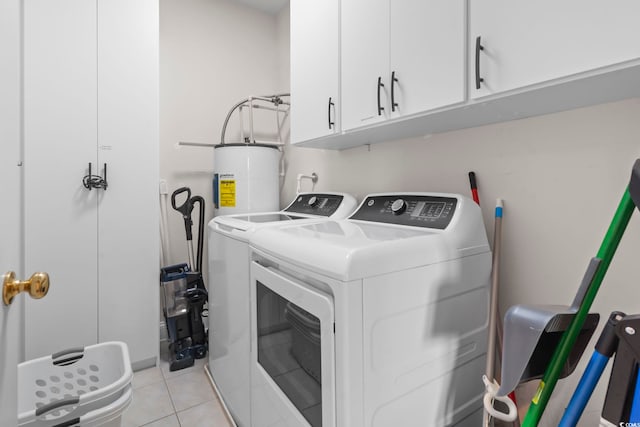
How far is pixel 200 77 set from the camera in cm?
275

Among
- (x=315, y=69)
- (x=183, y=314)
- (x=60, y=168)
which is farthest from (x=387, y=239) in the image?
(x=60, y=168)

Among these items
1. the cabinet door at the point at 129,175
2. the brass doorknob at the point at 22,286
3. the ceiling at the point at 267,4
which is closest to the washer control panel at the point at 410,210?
the brass doorknob at the point at 22,286

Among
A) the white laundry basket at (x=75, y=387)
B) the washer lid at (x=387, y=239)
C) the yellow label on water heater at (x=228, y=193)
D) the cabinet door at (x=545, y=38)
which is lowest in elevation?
the white laundry basket at (x=75, y=387)

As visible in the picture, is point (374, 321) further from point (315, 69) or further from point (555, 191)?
point (315, 69)

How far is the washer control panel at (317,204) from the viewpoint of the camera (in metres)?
1.92

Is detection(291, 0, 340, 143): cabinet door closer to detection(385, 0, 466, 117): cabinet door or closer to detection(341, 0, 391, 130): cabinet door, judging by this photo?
detection(341, 0, 391, 130): cabinet door

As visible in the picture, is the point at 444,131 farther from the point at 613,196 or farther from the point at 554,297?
the point at 554,297

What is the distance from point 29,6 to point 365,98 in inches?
78.5

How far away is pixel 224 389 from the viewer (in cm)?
177

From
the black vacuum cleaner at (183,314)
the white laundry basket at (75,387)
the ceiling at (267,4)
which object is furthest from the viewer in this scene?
the ceiling at (267,4)

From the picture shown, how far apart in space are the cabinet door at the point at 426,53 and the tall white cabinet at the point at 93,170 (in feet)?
Result: 5.63

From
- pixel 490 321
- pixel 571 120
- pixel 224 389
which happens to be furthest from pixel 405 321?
pixel 224 389

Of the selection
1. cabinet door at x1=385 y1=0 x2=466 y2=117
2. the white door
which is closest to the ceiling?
cabinet door at x1=385 y1=0 x2=466 y2=117

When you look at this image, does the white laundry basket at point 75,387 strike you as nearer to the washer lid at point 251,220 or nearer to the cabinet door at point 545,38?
the washer lid at point 251,220
